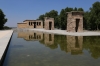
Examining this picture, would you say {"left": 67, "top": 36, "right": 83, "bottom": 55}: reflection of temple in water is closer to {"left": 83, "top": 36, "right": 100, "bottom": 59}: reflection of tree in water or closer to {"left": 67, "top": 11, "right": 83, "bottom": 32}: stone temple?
{"left": 83, "top": 36, "right": 100, "bottom": 59}: reflection of tree in water

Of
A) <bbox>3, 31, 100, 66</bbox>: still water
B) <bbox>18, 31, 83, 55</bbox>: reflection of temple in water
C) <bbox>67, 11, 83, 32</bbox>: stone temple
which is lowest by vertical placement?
<bbox>3, 31, 100, 66</bbox>: still water

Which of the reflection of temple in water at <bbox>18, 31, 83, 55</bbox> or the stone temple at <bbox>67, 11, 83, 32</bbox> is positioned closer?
the reflection of temple in water at <bbox>18, 31, 83, 55</bbox>

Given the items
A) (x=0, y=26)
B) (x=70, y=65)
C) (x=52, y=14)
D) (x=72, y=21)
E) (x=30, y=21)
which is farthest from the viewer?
(x=52, y=14)

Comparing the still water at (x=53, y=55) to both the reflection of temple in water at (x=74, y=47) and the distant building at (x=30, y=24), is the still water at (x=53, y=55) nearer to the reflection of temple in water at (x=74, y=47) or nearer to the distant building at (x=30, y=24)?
the reflection of temple in water at (x=74, y=47)

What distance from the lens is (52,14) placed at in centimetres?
6028

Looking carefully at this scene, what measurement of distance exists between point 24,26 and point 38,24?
4.56 meters

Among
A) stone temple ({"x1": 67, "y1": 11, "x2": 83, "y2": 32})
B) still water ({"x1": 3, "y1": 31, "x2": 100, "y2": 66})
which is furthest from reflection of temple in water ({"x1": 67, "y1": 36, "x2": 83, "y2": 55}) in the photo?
stone temple ({"x1": 67, "y1": 11, "x2": 83, "y2": 32})

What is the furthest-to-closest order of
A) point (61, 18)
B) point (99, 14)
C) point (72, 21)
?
1. point (61, 18)
2. point (99, 14)
3. point (72, 21)

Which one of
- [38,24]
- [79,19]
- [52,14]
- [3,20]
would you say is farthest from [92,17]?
[52,14]

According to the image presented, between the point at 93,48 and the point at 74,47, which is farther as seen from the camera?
the point at 74,47

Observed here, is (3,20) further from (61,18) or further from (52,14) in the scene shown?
(52,14)

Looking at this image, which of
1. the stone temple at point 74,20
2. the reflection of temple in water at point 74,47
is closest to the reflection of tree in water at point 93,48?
the reflection of temple in water at point 74,47

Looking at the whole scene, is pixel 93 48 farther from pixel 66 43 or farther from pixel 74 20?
pixel 74 20

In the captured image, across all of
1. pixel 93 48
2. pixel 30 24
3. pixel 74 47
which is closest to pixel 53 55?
pixel 74 47
